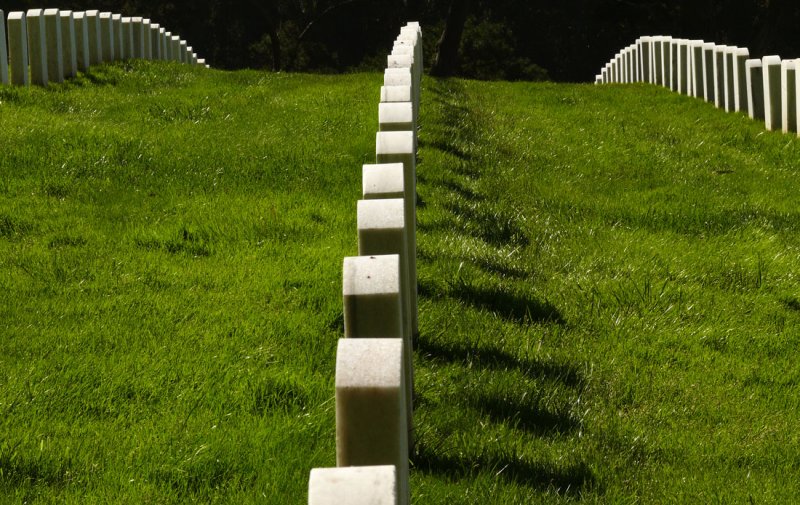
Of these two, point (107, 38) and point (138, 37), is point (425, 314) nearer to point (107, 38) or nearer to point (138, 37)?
point (107, 38)

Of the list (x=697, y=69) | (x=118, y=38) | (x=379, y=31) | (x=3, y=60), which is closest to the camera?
(x=3, y=60)

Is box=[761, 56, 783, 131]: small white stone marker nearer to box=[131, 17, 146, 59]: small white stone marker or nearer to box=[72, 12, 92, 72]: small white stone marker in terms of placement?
box=[72, 12, 92, 72]: small white stone marker

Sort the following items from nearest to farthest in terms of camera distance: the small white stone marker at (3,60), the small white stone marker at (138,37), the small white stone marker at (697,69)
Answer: the small white stone marker at (3,60) < the small white stone marker at (697,69) < the small white stone marker at (138,37)

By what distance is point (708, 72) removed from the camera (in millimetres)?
15586

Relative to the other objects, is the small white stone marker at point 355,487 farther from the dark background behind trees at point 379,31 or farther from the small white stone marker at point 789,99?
the dark background behind trees at point 379,31

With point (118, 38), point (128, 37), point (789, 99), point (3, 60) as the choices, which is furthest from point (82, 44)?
point (789, 99)

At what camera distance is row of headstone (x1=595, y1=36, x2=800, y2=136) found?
1230 cm

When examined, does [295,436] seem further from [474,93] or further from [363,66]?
[363,66]

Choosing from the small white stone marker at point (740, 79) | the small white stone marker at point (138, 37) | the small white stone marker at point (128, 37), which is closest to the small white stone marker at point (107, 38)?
the small white stone marker at point (128, 37)

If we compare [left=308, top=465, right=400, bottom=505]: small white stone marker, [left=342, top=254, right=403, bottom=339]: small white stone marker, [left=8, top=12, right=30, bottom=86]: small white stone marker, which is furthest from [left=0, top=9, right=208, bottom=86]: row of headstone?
[left=308, top=465, right=400, bottom=505]: small white stone marker

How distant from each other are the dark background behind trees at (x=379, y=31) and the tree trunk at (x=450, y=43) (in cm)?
2126

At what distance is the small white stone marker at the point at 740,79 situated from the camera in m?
13.9

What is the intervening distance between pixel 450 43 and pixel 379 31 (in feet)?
128

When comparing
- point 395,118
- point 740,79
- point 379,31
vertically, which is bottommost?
point 740,79
